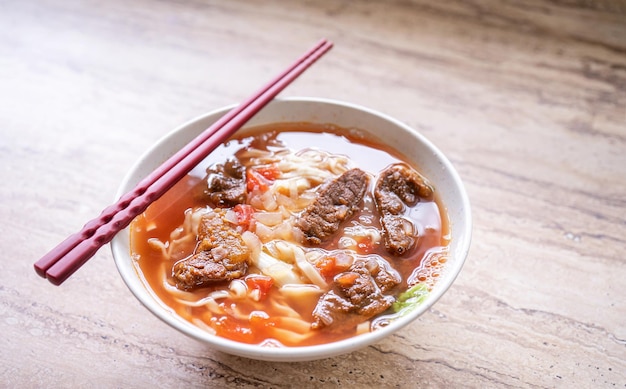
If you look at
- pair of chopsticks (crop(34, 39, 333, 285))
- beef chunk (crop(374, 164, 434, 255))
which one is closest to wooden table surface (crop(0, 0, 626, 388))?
beef chunk (crop(374, 164, 434, 255))

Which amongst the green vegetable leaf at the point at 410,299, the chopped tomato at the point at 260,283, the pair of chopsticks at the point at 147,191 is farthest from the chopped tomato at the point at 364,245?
the pair of chopsticks at the point at 147,191

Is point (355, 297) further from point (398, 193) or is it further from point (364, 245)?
point (398, 193)

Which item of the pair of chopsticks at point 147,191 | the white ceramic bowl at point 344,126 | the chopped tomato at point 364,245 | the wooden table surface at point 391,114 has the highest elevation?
the pair of chopsticks at point 147,191

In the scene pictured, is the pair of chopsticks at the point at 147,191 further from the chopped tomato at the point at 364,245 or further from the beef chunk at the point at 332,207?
the chopped tomato at the point at 364,245

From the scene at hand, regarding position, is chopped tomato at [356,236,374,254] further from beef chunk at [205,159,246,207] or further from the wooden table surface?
beef chunk at [205,159,246,207]

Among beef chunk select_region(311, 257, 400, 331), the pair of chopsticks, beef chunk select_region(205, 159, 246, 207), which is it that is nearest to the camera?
the pair of chopsticks

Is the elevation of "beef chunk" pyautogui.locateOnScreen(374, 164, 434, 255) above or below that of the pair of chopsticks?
below

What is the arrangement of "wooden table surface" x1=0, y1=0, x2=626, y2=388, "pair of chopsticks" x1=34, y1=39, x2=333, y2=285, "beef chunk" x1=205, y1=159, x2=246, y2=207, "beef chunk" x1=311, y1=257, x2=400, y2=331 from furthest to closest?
1. "beef chunk" x1=205, y1=159, x2=246, y2=207
2. "wooden table surface" x1=0, y1=0, x2=626, y2=388
3. "beef chunk" x1=311, y1=257, x2=400, y2=331
4. "pair of chopsticks" x1=34, y1=39, x2=333, y2=285

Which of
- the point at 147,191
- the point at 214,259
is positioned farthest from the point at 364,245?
the point at 147,191

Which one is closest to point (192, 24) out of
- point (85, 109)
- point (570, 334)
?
point (85, 109)
